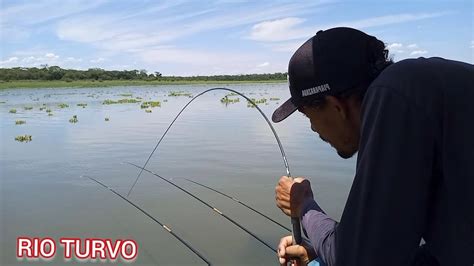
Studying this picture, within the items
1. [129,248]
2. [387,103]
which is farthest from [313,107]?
[129,248]

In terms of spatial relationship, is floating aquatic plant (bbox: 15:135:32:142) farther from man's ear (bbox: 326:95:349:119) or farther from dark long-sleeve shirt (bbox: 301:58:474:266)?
dark long-sleeve shirt (bbox: 301:58:474:266)

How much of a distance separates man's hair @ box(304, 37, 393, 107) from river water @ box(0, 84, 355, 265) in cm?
355

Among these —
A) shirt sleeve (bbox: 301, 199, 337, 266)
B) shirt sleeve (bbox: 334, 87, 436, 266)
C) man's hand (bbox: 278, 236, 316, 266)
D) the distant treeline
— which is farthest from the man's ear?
the distant treeline

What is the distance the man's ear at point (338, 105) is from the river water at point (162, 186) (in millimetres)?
3494

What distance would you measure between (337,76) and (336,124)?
0.59ft

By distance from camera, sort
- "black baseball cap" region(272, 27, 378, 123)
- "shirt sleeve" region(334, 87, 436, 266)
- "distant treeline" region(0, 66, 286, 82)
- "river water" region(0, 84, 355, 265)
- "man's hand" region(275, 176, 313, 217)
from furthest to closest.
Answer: "distant treeline" region(0, 66, 286, 82), "river water" region(0, 84, 355, 265), "man's hand" region(275, 176, 313, 217), "black baseball cap" region(272, 27, 378, 123), "shirt sleeve" region(334, 87, 436, 266)

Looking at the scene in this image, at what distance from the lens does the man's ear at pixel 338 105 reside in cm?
134

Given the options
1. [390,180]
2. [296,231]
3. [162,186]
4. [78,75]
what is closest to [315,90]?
[390,180]

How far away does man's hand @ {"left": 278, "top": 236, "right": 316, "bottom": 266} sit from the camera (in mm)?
1943

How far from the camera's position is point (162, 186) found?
23.6 ft

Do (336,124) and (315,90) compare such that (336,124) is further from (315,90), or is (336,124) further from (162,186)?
(162,186)

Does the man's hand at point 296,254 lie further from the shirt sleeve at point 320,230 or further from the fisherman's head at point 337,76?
the fisherman's head at point 337,76

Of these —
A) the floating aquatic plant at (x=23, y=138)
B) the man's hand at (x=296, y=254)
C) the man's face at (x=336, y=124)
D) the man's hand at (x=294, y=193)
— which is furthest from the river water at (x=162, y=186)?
the man's face at (x=336, y=124)

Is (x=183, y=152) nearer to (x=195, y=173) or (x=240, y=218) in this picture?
(x=195, y=173)
